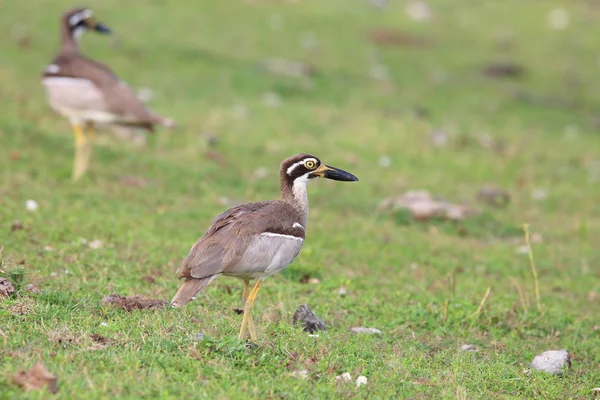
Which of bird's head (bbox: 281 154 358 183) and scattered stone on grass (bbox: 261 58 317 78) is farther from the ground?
bird's head (bbox: 281 154 358 183)

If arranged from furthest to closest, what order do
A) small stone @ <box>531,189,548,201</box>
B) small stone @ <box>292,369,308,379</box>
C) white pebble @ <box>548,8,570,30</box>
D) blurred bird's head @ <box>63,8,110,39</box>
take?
1. white pebble @ <box>548,8,570,30</box>
2. small stone @ <box>531,189,548,201</box>
3. blurred bird's head @ <box>63,8,110,39</box>
4. small stone @ <box>292,369,308,379</box>

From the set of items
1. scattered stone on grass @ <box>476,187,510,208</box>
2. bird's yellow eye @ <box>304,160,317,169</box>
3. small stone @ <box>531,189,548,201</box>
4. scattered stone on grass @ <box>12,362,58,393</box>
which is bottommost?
small stone @ <box>531,189,548,201</box>

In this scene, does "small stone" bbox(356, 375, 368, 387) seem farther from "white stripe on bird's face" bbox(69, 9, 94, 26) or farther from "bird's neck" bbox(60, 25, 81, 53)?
"white stripe on bird's face" bbox(69, 9, 94, 26)

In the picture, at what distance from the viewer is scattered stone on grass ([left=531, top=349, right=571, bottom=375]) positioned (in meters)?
7.29

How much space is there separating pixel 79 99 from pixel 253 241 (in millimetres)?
5692

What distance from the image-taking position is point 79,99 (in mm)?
11742

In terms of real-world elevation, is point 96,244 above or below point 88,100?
below

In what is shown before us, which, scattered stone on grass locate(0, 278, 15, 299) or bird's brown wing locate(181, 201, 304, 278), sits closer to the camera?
bird's brown wing locate(181, 201, 304, 278)

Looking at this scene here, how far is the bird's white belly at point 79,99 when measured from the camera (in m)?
11.7

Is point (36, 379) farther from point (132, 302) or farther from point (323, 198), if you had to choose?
point (323, 198)

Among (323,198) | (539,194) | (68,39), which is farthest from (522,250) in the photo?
(68,39)

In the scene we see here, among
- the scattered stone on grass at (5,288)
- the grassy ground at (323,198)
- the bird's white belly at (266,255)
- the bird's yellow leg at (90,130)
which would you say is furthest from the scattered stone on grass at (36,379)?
the bird's yellow leg at (90,130)

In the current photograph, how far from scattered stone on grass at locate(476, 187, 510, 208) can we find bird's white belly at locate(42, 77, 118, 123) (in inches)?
224

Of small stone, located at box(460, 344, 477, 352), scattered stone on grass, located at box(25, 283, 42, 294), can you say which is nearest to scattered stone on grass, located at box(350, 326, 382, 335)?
small stone, located at box(460, 344, 477, 352)
